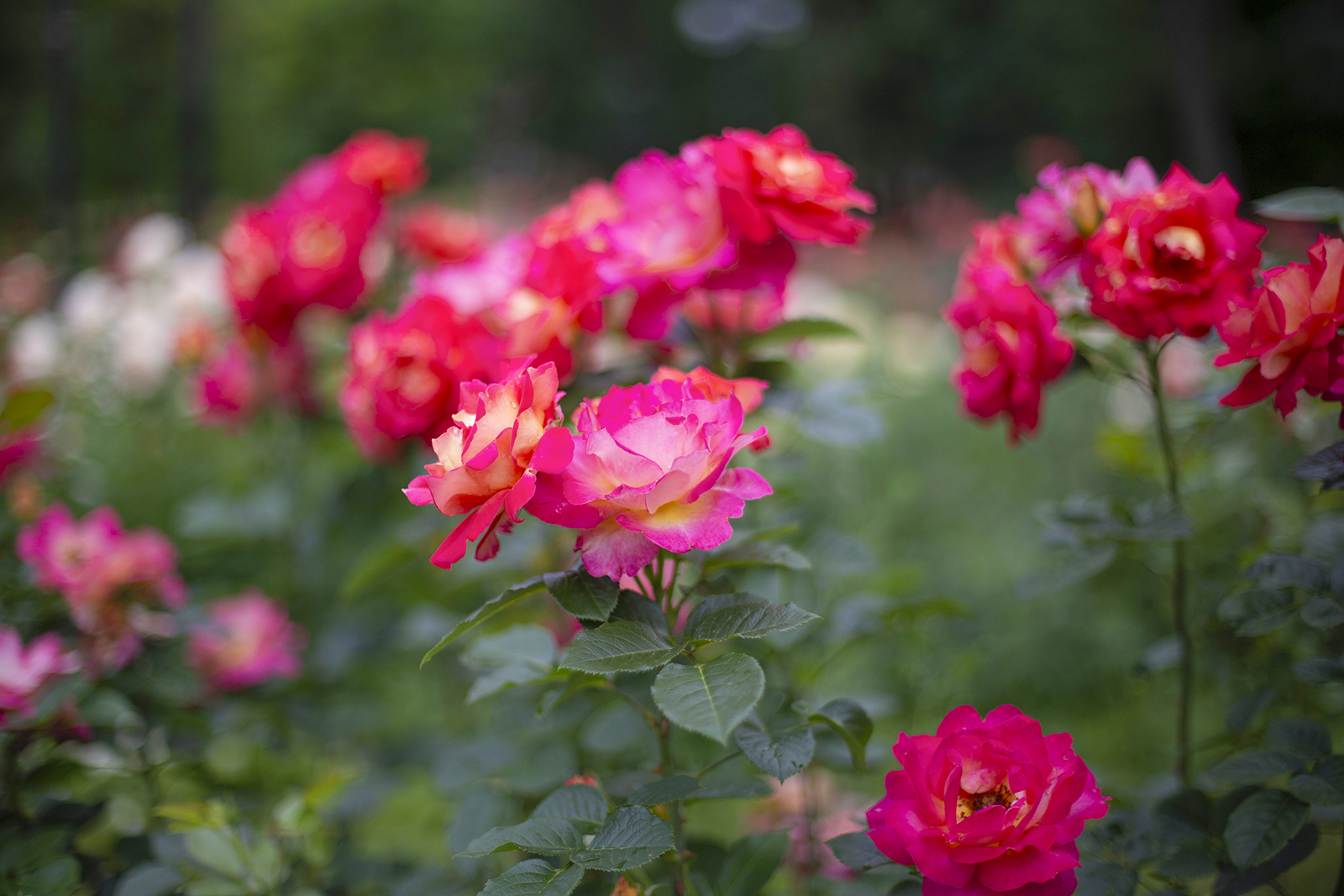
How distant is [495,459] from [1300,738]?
670mm

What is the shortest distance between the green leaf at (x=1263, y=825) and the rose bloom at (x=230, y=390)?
1522 millimetres

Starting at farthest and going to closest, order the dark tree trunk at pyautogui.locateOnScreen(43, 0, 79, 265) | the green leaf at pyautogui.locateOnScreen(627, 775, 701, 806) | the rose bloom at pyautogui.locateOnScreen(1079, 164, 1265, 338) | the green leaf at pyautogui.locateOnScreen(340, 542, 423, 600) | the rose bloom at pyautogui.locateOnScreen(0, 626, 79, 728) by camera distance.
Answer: the dark tree trunk at pyautogui.locateOnScreen(43, 0, 79, 265)
the green leaf at pyautogui.locateOnScreen(340, 542, 423, 600)
the rose bloom at pyautogui.locateOnScreen(0, 626, 79, 728)
the rose bloom at pyautogui.locateOnScreen(1079, 164, 1265, 338)
the green leaf at pyautogui.locateOnScreen(627, 775, 701, 806)

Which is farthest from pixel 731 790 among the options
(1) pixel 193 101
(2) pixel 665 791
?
(1) pixel 193 101

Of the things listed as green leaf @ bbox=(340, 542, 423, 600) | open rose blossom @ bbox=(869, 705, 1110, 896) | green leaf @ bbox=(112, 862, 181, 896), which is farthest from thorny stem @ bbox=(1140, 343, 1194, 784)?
green leaf @ bbox=(112, 862, 181, 896)

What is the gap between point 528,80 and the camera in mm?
19484

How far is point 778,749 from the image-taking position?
54cm

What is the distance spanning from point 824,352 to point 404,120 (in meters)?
11.9

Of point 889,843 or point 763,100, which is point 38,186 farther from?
point 763,100

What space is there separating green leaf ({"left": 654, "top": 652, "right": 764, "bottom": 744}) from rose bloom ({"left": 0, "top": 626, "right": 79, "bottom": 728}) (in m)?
0.68

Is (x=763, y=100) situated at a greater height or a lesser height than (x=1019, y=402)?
lesser

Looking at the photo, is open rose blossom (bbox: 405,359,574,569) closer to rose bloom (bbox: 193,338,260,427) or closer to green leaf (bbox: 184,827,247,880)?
green leaf (bbox: 184,827,247,880)

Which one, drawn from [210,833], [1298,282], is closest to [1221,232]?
[1298,282]

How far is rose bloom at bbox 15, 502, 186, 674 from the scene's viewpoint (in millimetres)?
917

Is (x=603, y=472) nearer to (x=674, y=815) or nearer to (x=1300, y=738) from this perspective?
(x=674, y=815)
